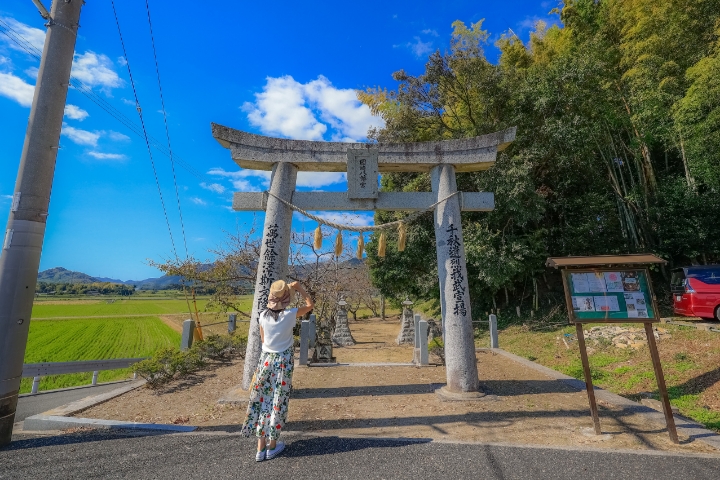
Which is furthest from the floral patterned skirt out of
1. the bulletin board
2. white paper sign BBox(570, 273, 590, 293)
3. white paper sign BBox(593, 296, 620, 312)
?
white paper sign BBox(593, 296, 620, 312)

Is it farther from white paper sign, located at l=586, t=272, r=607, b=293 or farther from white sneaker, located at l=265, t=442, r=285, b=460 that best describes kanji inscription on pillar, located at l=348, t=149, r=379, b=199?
white sneaker, located at l=265, t=442, r=285, b=460

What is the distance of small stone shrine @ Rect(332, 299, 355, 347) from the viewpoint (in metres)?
14.7

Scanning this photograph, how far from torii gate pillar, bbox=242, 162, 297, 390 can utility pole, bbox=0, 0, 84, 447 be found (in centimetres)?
260

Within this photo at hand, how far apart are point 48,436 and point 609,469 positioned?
5759 millimetres

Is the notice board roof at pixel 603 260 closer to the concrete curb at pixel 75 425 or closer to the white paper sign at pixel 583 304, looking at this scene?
the white paper sign at pixel 583 304

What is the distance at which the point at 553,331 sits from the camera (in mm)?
11469

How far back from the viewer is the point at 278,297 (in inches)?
126

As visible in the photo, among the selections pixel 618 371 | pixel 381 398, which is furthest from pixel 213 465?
pixel 618 371

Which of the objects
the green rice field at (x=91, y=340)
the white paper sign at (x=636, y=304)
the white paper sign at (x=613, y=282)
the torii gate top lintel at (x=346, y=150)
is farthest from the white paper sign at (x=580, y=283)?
the green rice field at (x=91, y=340)

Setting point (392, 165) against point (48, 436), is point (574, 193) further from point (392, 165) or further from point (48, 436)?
point (48, 436)

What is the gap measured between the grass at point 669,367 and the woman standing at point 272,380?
5178 millimetres

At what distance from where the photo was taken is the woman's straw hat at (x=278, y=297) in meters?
3.20

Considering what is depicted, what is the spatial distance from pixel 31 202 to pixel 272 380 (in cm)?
352

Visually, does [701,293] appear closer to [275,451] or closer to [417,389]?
[417,389]
